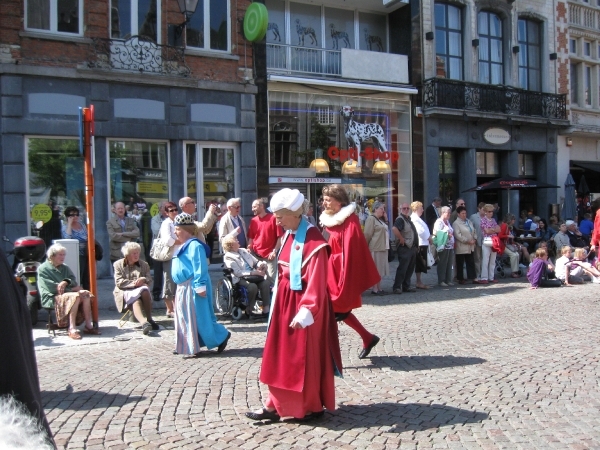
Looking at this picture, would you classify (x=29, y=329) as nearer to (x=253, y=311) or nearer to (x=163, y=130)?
(x=253, y=311)

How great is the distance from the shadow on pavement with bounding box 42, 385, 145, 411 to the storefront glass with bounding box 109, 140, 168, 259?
9238 millimetres

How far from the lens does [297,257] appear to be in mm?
4758

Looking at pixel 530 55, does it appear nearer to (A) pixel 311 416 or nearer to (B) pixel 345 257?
(B) pixel 345 257

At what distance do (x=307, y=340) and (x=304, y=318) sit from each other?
0.92ft

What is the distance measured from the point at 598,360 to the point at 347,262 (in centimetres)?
290

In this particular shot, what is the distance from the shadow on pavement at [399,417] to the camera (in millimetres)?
4746

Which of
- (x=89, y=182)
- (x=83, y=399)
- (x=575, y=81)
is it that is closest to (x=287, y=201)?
(x=83, y=399)

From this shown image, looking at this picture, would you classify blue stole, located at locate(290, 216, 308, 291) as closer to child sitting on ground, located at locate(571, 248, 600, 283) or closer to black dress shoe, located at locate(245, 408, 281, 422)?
black dress shoe, located at locate(245, 408, 281, 422)

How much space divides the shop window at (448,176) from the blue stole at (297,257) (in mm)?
17120

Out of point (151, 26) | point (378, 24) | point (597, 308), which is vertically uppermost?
point (378, 24)

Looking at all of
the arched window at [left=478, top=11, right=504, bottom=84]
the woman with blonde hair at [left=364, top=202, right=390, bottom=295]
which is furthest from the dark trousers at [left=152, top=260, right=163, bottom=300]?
the arched window at [left=478, top=11, right=504, bottom=84]

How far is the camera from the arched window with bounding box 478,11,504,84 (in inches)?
Result: 889

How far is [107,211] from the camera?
14.9 meters

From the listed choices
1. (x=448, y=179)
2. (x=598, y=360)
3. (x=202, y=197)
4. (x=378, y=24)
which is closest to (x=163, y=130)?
(x=202, y=197)
